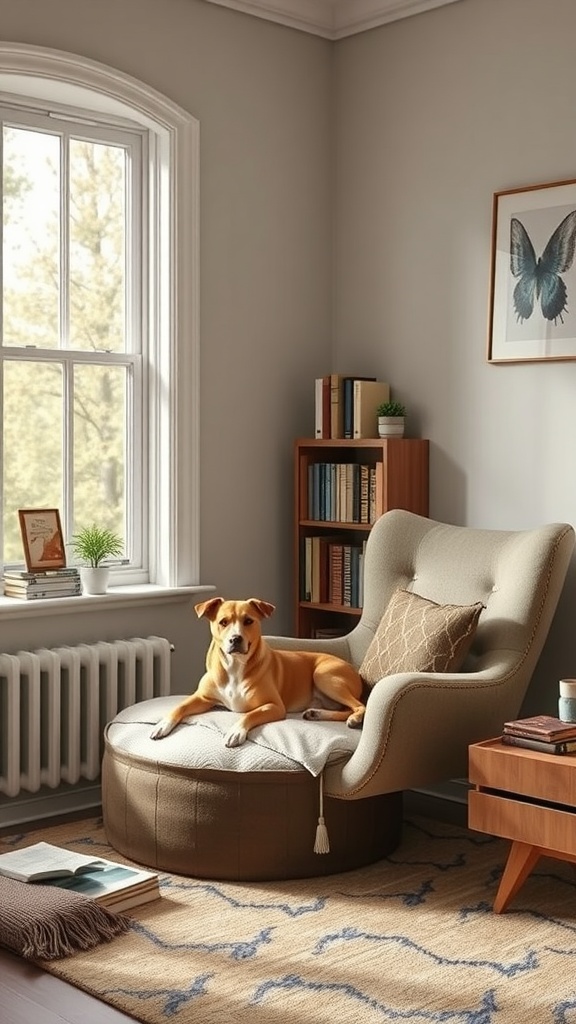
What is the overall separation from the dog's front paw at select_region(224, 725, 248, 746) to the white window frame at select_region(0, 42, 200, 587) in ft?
3.39

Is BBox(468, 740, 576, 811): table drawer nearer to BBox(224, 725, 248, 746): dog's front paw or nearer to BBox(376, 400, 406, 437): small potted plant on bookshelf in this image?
BBox(224, 725, 248, 746): dog's front paw

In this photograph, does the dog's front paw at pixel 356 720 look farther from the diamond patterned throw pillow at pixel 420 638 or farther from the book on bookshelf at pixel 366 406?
the book on bookshelf at pixel 366 406

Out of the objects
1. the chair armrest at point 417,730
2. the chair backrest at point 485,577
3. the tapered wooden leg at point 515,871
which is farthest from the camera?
the chair backrest at point 485,577

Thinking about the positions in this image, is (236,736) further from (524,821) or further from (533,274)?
(533,274)

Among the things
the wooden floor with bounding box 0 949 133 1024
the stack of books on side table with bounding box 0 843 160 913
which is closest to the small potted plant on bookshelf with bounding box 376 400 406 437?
the stack of books on side table with bounding box 0 843 160 913

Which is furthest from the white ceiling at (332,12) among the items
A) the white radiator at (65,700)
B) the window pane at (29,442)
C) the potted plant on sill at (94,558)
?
the white radiator at (65,700)

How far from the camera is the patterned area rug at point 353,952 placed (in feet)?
8.54

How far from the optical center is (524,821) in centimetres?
307

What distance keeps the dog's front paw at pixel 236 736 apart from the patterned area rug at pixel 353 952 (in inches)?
15.2

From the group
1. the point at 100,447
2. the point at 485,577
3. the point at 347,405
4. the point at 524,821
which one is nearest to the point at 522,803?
the point at 524,821

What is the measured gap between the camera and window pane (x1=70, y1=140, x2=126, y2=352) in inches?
167

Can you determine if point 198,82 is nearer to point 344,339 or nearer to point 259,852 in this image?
point 344,339

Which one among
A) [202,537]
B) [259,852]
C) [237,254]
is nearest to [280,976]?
[259,852]

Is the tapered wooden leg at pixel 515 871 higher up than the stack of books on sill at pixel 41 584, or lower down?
lower down
